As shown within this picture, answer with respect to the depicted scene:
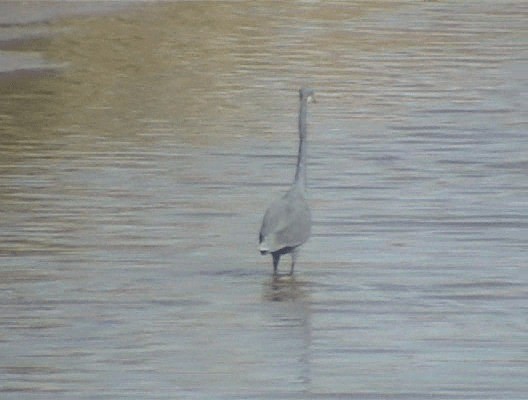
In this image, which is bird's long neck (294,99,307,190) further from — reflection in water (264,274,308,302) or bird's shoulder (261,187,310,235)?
reflection in water (264,274,308,302)

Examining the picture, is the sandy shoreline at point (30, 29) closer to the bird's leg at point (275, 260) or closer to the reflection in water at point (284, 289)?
the bird's leg at point (275, 260)

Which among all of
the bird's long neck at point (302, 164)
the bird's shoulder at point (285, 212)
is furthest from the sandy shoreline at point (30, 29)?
the bird's shoulder at point (285, 212)

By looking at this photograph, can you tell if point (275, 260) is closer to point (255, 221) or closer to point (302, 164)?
point (302, 164)

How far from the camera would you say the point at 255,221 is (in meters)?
13.0

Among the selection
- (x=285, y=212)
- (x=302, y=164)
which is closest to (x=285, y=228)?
(x=285, y=212)

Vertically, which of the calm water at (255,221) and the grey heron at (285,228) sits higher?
the grey heron at (285,228)

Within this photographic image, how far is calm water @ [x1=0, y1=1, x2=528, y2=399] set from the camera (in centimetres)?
909

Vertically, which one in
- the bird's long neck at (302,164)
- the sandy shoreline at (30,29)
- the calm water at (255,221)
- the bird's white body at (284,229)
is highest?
the bird's long neck at (302,164)

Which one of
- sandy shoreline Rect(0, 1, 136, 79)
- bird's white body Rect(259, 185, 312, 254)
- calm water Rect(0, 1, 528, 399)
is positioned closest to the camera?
calm water Rect(0, 1, 528, 399)

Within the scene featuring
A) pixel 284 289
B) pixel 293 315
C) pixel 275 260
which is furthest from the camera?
pixel 275 260

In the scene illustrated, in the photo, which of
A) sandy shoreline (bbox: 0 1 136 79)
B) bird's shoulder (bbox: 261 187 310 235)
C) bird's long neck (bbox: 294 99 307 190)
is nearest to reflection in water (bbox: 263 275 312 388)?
bird's shoulder (bbox: 261 187 310 235)

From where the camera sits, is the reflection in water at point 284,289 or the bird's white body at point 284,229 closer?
the reflection in water at point 284,289

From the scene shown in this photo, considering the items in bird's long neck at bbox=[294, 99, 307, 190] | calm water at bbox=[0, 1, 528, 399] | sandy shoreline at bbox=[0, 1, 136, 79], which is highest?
bird's long neck at bbox=[294, 99, 307, 190]

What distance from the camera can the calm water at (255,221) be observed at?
9094 millimetres
